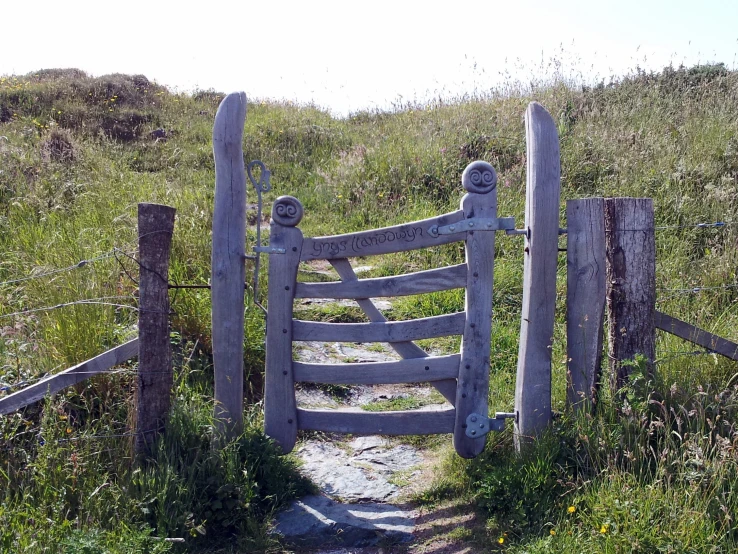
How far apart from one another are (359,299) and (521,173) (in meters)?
5.18

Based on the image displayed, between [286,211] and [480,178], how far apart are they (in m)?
1.27

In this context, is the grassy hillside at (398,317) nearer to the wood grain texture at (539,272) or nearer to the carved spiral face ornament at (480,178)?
the wood grain texture at (539,272)

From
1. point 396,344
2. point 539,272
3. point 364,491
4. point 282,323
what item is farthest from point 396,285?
point 364,491

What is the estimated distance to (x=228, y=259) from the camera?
13.9ft

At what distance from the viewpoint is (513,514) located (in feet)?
12.6

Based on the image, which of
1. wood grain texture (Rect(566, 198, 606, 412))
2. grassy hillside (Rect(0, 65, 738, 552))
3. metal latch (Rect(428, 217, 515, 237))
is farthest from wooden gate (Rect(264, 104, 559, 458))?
grassy hillside (Rect(0, 65, 738, 552))

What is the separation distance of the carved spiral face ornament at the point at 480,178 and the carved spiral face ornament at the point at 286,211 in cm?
111

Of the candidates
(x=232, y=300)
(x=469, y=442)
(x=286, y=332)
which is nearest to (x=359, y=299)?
(x=286, y=332)

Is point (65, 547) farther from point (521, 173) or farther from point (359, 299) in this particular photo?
point (521, 173)

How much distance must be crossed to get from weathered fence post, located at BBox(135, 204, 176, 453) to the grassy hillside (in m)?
0.16

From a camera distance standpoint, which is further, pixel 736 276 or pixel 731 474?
pixel 736 276

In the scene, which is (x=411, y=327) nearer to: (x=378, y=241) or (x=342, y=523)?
(x=378, y=241)

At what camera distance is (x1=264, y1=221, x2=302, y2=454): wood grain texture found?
434cm

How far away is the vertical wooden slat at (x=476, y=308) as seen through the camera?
166 inches
